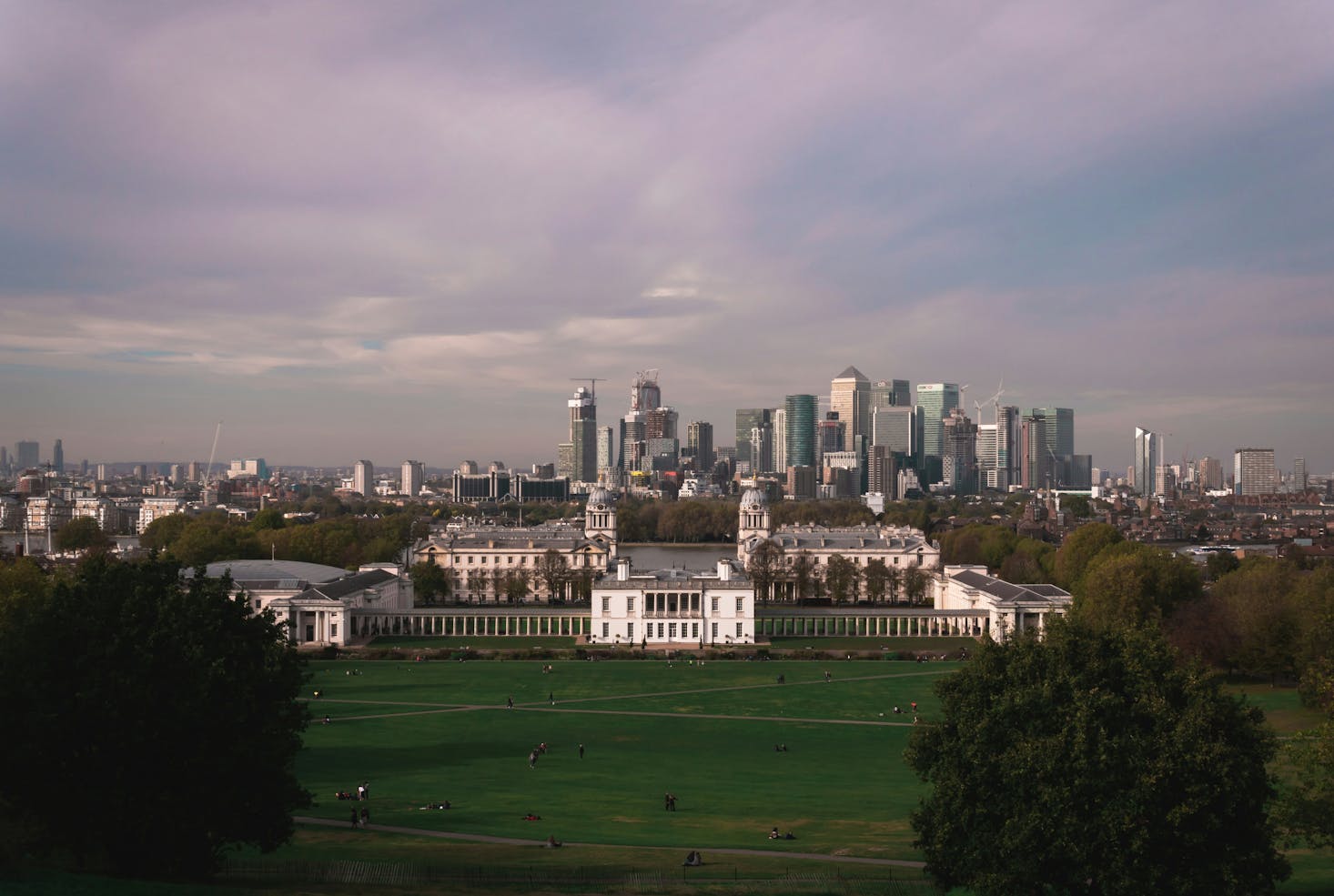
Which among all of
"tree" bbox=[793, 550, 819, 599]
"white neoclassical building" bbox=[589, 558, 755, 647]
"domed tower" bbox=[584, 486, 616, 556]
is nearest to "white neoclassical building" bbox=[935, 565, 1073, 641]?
"tree" bbox=[793, 550, 819, 599]

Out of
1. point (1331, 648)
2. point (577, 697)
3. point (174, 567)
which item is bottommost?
point (577, 697)

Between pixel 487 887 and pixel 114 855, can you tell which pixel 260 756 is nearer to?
pixel 114 855

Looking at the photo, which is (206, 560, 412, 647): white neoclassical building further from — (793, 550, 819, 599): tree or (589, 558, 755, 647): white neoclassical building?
(793, 550, 819, 599): tree

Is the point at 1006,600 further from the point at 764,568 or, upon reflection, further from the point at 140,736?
the point at 140,736

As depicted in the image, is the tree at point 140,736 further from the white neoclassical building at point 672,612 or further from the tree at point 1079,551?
the tree at point 1079,551

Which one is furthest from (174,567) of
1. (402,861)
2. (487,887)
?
(487,887)

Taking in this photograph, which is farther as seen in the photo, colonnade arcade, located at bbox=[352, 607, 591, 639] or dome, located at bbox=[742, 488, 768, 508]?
dome, located at bbox=[742, 488, 768, 508]

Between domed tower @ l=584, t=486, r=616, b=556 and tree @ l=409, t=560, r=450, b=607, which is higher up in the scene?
domed tower @ l=584, t=486, r=616, b=556
